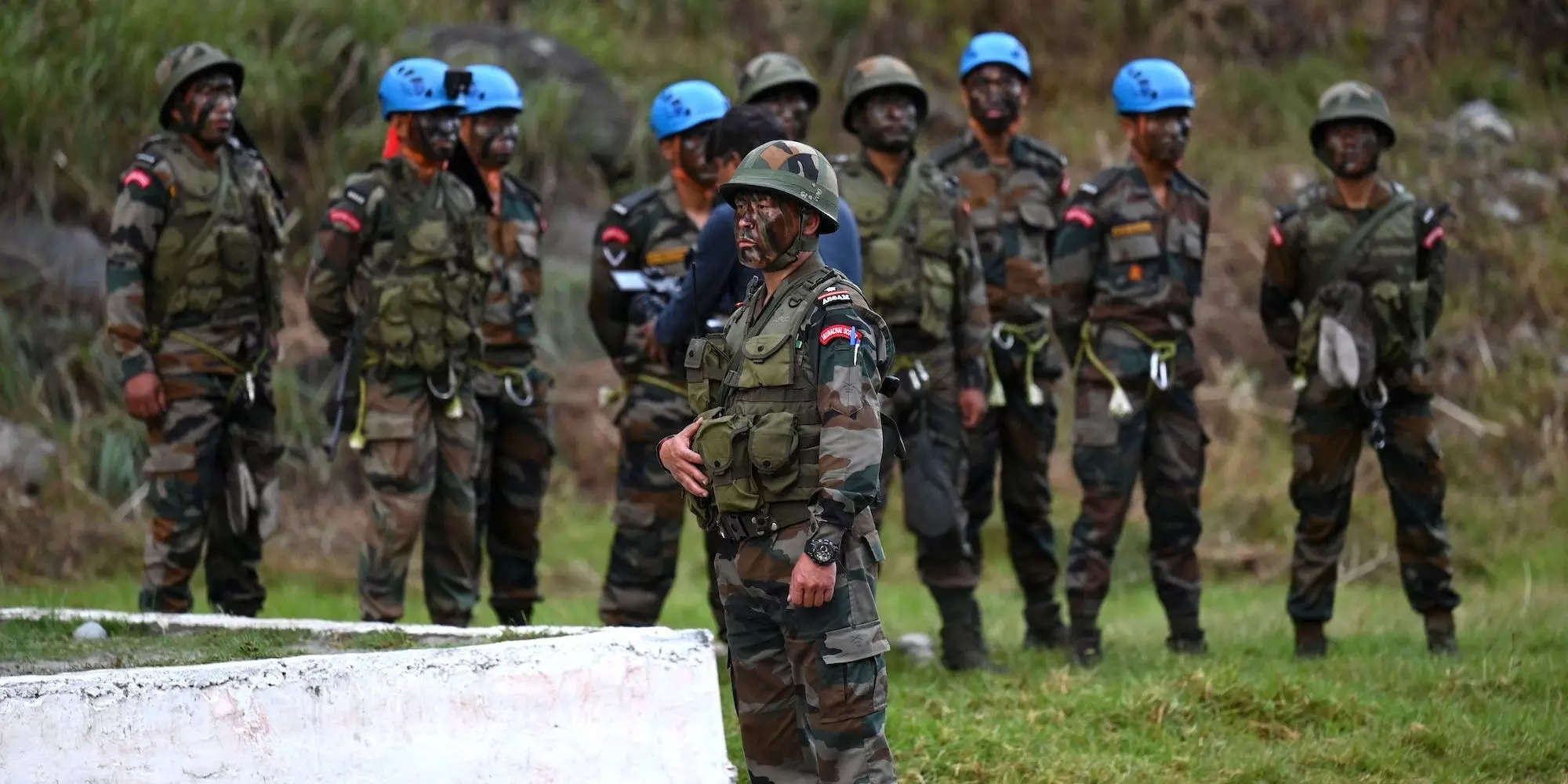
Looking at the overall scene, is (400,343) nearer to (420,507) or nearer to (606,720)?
(420,507)

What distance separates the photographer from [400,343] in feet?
24.2

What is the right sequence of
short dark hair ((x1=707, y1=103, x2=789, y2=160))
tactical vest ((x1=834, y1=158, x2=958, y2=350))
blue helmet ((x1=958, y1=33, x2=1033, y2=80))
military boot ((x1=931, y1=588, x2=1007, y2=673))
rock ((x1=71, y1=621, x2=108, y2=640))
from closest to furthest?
rock ((x1=71, y1=621, x2=108, y2=640)), short dark hair ((x1=707, y1=103, x2=789, y2=160)), tactical vest ((x1=834, y1=158, x2=958, y2=350)), military boot ((x1=931, y1=588, x2=1007, y2=673)), blue helmet ((x1=958, y1=33, x2=1033, y2=80))

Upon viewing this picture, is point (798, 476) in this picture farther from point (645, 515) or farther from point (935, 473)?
point (645, 515)

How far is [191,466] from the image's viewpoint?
7676mm

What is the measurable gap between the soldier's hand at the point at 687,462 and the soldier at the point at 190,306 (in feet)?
10.9

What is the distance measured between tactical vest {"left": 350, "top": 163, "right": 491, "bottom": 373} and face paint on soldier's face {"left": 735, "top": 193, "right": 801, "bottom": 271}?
2.71 m

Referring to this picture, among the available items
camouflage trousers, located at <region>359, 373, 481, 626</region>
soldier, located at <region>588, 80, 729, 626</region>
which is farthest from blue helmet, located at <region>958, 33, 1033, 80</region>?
camouflage trousers, located at <region>359, 373, 481, 626</region>

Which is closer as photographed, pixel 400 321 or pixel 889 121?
pixel 400 321

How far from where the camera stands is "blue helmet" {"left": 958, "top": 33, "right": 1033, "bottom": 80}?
28.8 feet

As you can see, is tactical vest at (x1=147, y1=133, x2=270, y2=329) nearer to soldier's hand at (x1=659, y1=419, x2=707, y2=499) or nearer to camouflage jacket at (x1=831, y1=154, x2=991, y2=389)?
camouflage jacket at (x1=831, y1=154, x2=991, y2=389)

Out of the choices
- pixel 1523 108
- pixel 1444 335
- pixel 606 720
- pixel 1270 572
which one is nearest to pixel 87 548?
pixel 606 720

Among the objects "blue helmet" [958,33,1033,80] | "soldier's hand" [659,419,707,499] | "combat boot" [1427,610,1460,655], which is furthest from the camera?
"blue helmet" [958,33,1033,80]

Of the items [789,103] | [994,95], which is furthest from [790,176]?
[994,95]

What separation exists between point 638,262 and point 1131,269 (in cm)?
213
